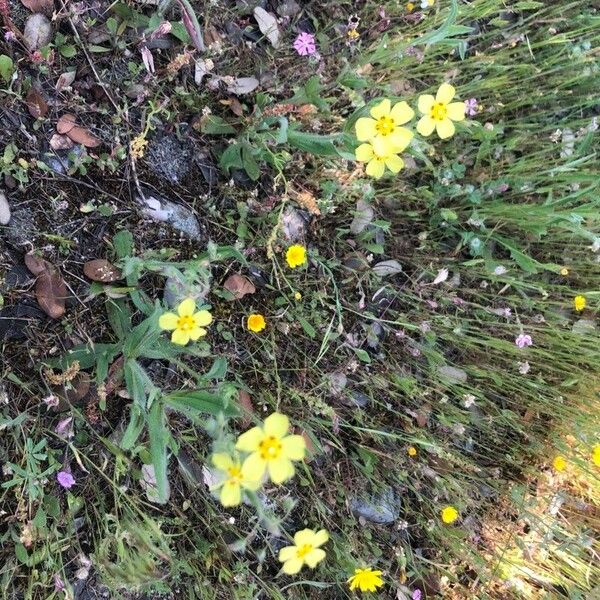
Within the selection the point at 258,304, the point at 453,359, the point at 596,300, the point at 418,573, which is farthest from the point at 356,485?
the point at 596,300

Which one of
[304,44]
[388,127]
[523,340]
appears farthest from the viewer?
[523,340]

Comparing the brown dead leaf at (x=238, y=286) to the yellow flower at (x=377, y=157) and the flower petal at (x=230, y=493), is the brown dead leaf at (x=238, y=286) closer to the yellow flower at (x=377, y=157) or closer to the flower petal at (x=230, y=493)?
the yellow flower at (x=377, y=157)

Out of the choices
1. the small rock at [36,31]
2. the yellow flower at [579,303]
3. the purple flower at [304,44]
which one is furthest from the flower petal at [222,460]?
the yellow flower at [579,303]

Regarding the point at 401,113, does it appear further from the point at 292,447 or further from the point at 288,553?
the point at 288,553

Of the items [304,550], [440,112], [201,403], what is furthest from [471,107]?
[304,550]

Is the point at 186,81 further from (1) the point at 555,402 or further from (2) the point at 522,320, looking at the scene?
(1) the point at 555,402

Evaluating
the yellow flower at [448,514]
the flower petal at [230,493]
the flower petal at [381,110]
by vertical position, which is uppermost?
the flower petal at [381,110]

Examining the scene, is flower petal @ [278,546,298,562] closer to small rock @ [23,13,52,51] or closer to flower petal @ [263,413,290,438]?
flower petal @ [263,413,290,438]
